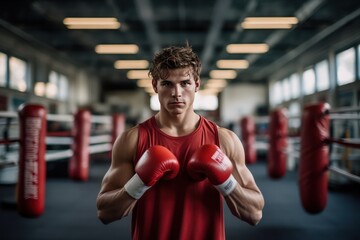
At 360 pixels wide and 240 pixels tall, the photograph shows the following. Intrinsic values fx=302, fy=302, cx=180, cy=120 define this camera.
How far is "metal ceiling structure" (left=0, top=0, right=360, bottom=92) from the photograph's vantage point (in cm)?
498

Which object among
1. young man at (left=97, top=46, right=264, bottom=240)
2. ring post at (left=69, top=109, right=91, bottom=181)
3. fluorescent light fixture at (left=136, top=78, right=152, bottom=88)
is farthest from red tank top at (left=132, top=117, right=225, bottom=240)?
fluorescent light fixture at (left=136, top=78, right=152, bottom=88)

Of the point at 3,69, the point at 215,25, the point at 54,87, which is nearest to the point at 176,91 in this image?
the point at 215,25

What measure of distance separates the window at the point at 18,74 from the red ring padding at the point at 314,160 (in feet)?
18.7

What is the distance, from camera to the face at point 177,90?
1.15 meters

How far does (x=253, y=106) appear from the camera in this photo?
12516 mm

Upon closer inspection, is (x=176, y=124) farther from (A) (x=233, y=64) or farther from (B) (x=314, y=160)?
(A) (x=233, y=64)

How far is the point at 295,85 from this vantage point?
8078 millimetres

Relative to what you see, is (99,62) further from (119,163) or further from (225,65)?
(119,163)

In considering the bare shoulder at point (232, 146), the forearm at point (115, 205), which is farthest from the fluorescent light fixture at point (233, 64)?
the forearm at point (115, 205)

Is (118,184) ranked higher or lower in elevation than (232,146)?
lower

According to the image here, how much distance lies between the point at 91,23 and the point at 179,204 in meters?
5.30

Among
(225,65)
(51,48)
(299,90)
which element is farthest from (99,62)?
(299,90)

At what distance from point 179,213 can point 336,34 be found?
18.9 feet

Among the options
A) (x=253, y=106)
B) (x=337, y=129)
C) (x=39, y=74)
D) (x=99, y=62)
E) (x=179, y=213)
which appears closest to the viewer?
(x=179, y=213)
